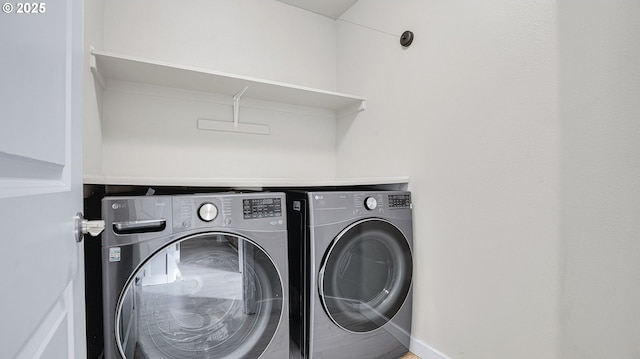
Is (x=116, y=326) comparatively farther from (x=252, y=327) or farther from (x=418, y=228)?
(x=418, y=228)

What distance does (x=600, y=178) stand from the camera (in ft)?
3.09

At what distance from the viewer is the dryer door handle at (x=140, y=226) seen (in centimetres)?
100

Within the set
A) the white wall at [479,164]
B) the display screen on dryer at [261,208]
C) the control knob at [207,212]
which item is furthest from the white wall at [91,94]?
the white wall at [479,164]

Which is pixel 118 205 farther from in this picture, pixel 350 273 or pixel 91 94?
pixel 350 273

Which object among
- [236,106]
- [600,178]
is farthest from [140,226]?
[600,178]

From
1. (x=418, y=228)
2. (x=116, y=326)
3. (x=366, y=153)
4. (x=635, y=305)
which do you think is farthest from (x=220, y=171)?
(x=635, y=305)

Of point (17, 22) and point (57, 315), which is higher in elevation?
point (17, 22)

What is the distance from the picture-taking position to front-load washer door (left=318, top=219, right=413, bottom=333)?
1.35 m

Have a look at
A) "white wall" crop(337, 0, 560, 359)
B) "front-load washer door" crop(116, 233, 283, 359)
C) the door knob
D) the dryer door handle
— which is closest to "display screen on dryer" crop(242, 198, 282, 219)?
"front-load washer door" crop(116, 233, 283, 359)

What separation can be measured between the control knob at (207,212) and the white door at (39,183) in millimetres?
490

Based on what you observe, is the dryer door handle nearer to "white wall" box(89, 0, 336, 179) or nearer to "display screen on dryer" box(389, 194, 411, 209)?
"white wall" box(89, 0, 336, 179)

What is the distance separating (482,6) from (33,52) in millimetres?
1588

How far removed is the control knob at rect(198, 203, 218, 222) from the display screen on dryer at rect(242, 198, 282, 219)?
4.7 inches

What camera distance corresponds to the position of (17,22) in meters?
0.34
